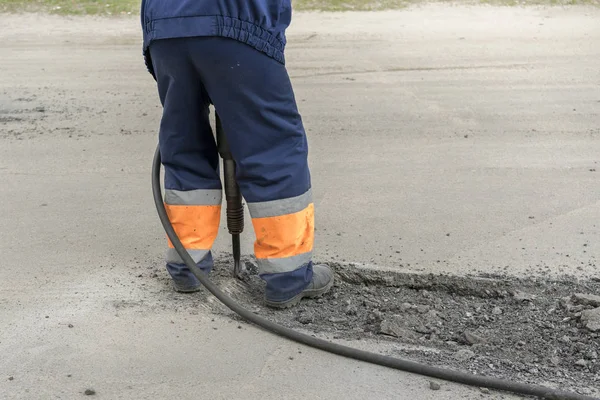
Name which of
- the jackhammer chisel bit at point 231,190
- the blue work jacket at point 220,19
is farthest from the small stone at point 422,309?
the blue work jacket at point 220,19

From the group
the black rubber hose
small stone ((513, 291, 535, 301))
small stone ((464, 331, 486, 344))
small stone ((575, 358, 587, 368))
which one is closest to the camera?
the black rubber hose

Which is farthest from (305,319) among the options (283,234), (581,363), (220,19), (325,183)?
(325,183)

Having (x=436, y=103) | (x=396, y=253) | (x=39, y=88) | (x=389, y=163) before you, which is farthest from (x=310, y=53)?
(x=396, y=253)

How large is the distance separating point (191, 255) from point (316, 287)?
1.70ft

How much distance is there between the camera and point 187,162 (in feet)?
10.3

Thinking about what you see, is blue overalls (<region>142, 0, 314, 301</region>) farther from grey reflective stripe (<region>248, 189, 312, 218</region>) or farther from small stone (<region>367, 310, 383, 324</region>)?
small stone (<region>367, 310, 383, 324</region>)

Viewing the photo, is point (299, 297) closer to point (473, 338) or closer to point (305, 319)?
point (305, 319)

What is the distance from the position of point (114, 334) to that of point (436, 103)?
359cm

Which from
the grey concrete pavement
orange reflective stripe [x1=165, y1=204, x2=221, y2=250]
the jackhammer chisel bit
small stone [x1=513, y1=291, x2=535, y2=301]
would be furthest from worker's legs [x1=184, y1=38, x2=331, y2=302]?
small stone [x1=513, y1=291, x2=535, y2=301]

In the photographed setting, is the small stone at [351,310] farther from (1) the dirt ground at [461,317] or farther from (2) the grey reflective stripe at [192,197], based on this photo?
(2) the grey reflective stripe at [192,197]

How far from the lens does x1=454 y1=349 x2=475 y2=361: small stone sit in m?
2.82

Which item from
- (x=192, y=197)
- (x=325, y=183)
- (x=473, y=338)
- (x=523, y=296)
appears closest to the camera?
(x=473, y=338)

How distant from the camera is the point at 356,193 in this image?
4.44 metres

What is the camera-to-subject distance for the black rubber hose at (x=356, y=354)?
2.59 meters
